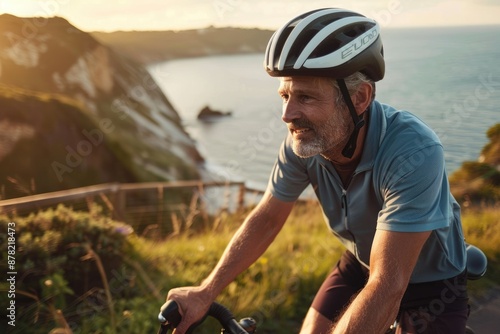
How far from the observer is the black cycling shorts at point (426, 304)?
235cm

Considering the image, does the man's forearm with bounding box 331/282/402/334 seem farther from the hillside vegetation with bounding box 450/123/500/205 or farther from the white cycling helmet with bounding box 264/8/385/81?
the hillside vegetation with bounding box 450/123/500/205

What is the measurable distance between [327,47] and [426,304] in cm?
120

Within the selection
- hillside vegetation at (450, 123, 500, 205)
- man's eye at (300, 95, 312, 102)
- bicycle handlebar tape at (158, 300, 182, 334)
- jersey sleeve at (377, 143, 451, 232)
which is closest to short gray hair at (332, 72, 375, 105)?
man's eye at (300, 95, 312, 102)

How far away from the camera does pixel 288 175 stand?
8.71ft

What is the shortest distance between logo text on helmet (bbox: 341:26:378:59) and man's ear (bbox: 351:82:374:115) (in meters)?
0.15

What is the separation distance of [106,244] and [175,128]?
49841mm

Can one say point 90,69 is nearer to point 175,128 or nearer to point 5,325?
point 175,128

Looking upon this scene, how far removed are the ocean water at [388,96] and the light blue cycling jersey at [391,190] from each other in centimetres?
47

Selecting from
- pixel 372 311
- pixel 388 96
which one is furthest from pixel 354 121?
pixel 388 96

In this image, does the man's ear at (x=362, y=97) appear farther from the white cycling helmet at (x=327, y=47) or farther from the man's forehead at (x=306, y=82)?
the man's forehead at (x=306, y=82)

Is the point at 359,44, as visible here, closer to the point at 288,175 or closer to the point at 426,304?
the point at 288,175

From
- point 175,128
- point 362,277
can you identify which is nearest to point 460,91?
point 362,277

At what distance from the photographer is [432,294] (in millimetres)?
2445

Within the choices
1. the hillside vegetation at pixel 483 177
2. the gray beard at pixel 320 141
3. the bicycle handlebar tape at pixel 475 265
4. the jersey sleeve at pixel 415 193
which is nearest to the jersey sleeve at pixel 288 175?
the gray beard at pixel 320 141
